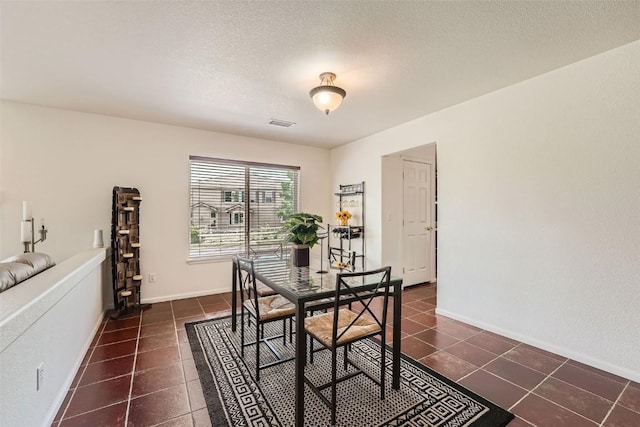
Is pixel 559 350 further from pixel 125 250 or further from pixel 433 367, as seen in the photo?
pixel 125 250

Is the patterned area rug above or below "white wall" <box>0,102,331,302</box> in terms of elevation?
below

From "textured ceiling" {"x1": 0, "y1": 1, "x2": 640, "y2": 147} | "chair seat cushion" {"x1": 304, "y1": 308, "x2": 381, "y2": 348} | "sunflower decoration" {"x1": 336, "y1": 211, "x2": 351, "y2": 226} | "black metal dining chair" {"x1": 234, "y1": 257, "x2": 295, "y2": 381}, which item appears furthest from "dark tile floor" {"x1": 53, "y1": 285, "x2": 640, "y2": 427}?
"textured ceiling" {"x1": 0, "y1": 1, "x2": 640, "y2": 147}

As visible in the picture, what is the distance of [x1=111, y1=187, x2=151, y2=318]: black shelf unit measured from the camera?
11.2 feet

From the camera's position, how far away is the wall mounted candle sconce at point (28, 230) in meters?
2.78

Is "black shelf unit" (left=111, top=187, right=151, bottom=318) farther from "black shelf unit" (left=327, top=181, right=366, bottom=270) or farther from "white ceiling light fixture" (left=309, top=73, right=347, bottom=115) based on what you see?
"black shelf unit" (left=327, top=181, right=366, bottom=270)

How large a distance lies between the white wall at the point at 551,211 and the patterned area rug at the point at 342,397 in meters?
1.24

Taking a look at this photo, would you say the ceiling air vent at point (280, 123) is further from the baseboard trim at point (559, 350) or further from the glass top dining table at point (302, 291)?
the baseboard trim at point (559, 350)

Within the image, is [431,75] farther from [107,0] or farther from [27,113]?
[27,113]

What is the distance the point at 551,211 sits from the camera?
8.35 ft

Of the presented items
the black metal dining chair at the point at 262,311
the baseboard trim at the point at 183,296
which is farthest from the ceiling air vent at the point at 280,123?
the baseboard trim at the point at 183,296

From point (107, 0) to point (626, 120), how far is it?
3644 millimetres

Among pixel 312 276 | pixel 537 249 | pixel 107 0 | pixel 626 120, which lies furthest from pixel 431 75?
pixel 107 0

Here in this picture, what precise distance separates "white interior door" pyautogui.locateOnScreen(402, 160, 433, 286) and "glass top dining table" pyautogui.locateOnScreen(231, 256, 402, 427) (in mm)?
2555

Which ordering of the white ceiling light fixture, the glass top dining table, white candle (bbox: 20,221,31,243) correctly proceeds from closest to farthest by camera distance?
the glass top dining table, the white ceiling light fixture, white candle (bbox: 20,221,31,243)
